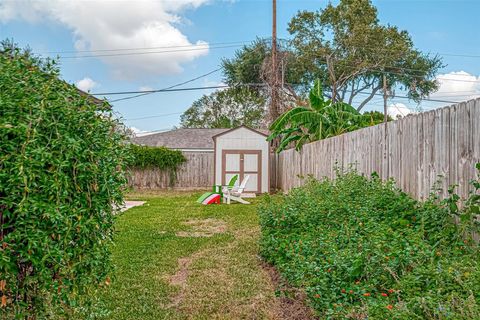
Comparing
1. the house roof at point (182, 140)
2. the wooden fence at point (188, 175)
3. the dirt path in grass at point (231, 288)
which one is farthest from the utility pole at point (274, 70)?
the dirt path in grass at point (231, 288)

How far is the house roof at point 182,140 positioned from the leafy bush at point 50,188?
76.0ft

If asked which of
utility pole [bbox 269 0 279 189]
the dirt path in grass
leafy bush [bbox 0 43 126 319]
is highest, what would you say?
utility pole [bbox 269 0 279 189]

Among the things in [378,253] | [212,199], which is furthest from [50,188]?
[212,199]

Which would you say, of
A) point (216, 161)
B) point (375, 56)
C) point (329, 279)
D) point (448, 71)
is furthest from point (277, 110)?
point (329, 279)

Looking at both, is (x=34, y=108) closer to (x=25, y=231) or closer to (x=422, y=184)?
(x=25, y=231)

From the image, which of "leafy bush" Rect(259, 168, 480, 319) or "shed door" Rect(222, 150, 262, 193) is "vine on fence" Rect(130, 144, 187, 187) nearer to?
→ "shed door" Rect(222, 150, 262, 193)

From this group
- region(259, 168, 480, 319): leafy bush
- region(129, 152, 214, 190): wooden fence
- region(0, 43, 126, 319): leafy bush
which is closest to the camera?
region(0, 43, 126, 319): leafy bush

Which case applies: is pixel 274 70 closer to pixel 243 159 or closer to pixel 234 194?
pixel 243 159

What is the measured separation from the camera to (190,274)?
4.81 meters

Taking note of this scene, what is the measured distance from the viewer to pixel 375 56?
2677cm

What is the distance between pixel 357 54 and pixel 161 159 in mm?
14835

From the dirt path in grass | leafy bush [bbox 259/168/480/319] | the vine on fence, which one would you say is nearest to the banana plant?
leafy bush [bbox 259/168/480/319]

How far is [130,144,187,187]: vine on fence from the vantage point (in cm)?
2030

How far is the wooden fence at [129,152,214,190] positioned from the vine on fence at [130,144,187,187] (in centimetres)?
20
